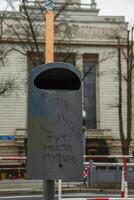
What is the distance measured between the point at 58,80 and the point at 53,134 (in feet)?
2.01

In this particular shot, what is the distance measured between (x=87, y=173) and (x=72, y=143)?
19.7 m

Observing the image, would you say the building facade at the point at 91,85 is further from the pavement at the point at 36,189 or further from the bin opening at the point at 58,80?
the bin opening at the point at 58,80

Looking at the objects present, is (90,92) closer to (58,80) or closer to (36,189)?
(36,189)

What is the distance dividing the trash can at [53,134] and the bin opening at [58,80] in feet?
0.46

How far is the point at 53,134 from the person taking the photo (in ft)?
18.1

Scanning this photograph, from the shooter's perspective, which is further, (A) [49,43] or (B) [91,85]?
(B) [91,85]

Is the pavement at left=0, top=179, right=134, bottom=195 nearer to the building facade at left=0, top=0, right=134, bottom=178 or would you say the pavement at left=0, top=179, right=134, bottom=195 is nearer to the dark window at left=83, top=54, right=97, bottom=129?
the building facade at left=0, top=0, right=134, bottom=178

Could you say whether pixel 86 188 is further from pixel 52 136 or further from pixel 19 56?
pixel 19 56

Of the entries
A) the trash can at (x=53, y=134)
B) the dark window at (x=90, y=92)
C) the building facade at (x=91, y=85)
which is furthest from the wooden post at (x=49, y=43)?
the dark window at (x=90, y=92)

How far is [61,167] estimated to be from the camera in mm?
5531

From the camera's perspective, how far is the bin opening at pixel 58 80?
576 cm

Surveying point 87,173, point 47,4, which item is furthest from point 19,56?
point 47,4

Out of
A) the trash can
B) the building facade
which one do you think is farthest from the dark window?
the trash can

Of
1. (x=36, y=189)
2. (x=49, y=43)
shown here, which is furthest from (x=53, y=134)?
(x=36, y=189)
